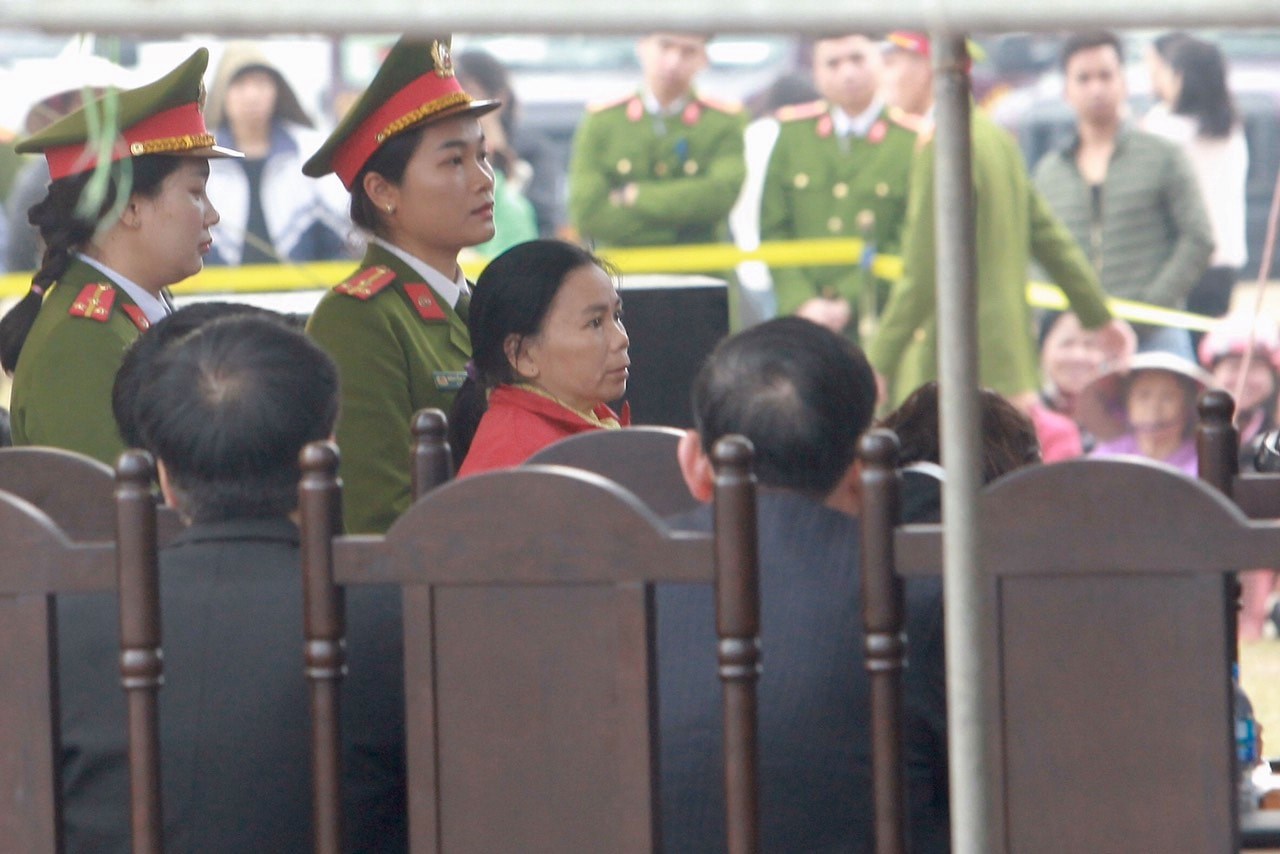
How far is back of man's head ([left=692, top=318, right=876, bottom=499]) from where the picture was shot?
1.81m

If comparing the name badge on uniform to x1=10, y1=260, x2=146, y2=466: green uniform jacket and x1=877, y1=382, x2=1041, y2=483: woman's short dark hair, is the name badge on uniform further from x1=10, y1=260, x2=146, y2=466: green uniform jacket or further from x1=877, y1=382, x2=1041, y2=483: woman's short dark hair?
x1=877, y1=382, x2=1041, y2=483: woman's short dark hair

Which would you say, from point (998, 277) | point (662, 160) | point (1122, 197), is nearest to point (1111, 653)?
point (998, 277)

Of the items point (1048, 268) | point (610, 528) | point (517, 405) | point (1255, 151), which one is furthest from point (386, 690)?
point (1255, 151)

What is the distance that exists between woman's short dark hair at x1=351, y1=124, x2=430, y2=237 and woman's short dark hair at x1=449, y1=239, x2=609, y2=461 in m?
0.24

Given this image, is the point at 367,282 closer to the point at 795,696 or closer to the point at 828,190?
the point at 795,696

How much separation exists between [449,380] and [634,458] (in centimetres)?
59

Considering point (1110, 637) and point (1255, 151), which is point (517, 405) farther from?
point (1255, 151)

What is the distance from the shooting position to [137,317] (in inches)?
109

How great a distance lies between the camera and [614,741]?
1584 millimetres

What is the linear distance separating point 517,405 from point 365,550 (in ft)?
3.40

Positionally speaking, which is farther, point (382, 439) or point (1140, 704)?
point (382, 439)

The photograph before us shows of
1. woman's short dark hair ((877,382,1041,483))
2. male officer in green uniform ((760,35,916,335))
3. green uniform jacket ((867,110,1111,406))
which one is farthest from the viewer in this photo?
male officer in green uniform ((760,35,916,335))

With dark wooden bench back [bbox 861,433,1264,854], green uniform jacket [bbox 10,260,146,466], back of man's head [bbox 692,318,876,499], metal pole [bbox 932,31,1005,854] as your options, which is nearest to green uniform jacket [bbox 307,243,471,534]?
green uniform jacket [bbox 10,260,146,466]

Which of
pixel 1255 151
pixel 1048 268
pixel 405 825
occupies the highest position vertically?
pixel 1255 151
